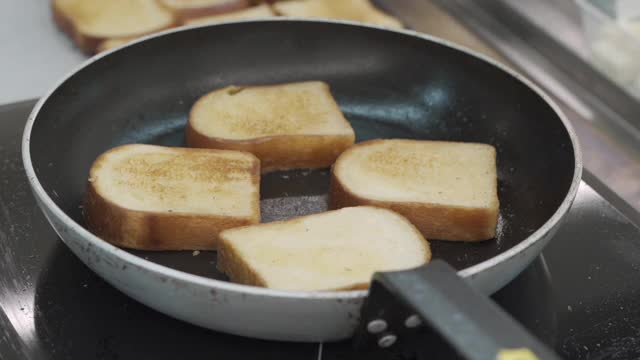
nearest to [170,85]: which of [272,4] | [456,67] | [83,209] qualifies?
[83,209]

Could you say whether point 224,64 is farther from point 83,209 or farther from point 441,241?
point 441,241

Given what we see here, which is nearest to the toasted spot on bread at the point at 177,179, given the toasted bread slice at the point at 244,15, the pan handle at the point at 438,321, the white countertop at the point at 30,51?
the pan handle at the point at 438,321

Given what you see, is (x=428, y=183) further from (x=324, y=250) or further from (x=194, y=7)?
(x=194, y=7)

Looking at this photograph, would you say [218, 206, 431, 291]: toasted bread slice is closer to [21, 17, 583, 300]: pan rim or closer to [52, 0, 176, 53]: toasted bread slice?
[21, 17, 583, 300]: pan rim

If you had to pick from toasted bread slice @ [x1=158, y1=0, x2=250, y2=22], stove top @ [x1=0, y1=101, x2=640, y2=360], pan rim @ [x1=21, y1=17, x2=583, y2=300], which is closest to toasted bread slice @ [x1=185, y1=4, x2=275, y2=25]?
toasted bread slice @ [x1=158, y1=0, x2=250, y2=22]

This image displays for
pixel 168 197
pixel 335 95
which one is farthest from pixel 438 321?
pixel 335 95

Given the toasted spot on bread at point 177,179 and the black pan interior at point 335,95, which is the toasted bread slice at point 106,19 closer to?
the black pan interior at point 335,95
